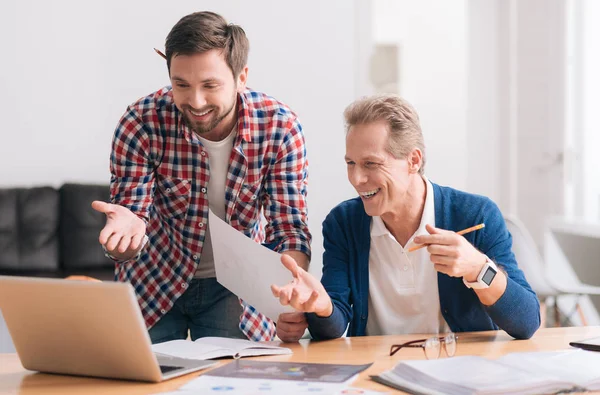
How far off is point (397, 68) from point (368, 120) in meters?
3.57

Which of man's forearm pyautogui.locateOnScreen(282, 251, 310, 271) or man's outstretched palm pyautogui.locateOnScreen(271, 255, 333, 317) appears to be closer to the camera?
man's outstretched palm pyautogui.locateOnScreen(271, 255, 333, 317)

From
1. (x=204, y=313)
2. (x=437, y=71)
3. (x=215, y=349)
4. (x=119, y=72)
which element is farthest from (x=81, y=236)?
(x=437, y=71)

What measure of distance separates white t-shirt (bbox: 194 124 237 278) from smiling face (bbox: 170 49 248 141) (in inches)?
3.6

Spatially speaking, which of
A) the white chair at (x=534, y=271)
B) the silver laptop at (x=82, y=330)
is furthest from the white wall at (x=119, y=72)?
the silver laptop at (x=82, y=330)

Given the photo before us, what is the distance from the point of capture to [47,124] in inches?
139

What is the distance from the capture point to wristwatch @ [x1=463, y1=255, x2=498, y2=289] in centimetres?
161

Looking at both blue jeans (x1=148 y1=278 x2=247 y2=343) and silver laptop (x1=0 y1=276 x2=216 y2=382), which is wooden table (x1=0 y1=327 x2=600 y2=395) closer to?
silver laptop (x1=0 y1=276 x2=216 y2=382)

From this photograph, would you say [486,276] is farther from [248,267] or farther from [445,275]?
[248,267]

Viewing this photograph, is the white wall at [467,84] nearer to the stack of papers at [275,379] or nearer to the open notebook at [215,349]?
the open notebook at [215,349]

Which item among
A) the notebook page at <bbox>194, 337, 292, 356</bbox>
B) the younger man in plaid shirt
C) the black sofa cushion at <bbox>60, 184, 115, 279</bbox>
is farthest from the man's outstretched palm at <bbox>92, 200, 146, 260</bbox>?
the black sofa cushion at <bbox>60, 184, 115, 279</bbox>

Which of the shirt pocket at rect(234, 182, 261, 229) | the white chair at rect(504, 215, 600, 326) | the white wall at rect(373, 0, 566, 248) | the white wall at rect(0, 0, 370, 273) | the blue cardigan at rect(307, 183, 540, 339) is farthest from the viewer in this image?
the white wall at rect(373, 0, 566, 248)

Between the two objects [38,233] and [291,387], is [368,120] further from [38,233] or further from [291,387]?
[38,233]

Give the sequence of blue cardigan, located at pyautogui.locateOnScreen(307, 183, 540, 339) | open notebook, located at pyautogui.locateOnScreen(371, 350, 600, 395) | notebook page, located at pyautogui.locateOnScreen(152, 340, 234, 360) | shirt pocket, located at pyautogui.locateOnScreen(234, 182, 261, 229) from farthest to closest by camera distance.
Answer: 1. shirt pocket, located at pyautogui.locateOnScreen(234, 182, 261, 229)
2. blue cardigan, located at pyautogui.locateOnScreen(307, 183, 540, 339)
3. notebook page, located at pyautogui.locateOnScreen(152, 340, 234, 360)
4. open notebook, located at pyautogui.locateOnScreen(371, 350, 600, 395)

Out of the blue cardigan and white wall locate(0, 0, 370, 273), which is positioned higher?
white wall locate(0, 0, 370, 273)
